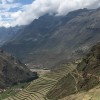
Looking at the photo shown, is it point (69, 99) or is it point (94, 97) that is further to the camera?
point (69, 99)

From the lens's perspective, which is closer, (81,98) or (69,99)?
(81,98)

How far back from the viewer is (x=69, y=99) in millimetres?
177500

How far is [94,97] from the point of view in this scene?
Answer: 158m

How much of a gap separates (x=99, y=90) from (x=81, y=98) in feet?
36.1

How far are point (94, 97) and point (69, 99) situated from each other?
2256 cm

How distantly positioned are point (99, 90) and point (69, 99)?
18.5m

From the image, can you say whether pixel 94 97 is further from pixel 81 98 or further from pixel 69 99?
pixel 69 99

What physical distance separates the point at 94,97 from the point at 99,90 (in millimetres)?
11455

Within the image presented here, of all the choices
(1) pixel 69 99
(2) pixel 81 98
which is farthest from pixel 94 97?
(1) pixel 69 99

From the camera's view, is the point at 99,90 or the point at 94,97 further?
the point at 99,90

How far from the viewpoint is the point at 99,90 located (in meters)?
169

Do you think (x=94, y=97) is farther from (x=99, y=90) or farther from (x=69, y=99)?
(x=69, y=99)
